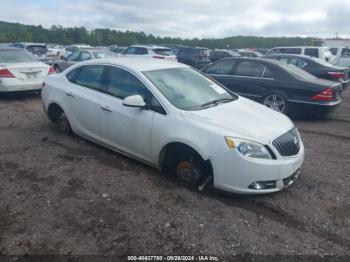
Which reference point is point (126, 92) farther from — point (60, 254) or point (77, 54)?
point (77, 54)

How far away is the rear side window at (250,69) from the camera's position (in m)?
7.98

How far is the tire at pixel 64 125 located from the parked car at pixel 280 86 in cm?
446

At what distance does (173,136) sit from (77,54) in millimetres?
11203

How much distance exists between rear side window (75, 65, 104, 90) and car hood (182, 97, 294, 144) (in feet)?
5.86

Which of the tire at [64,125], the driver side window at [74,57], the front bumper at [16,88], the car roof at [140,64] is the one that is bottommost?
the tire at [64,125]

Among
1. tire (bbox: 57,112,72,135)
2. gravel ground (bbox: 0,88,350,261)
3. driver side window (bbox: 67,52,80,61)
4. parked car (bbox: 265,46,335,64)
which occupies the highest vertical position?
parked car (bbox: 265,46,335,64)

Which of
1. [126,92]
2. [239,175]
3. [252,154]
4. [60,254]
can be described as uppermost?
[126,92]

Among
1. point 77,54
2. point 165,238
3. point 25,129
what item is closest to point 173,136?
point 165,238

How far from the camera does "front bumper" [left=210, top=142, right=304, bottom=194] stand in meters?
3.45

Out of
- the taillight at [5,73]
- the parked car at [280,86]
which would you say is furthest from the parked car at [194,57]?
the taillight at [5,73]

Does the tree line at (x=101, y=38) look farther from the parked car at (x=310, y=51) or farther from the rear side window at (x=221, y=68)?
the rear side window at (x=221, y=68)

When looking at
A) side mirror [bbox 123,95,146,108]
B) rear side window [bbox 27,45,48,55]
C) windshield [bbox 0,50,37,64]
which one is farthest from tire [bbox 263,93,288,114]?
rear side window [bbox 27,45,48,55]

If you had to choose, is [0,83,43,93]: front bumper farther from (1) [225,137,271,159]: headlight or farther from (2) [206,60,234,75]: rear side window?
(1) [225,137,271,159]: headlight

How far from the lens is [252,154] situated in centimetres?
347
